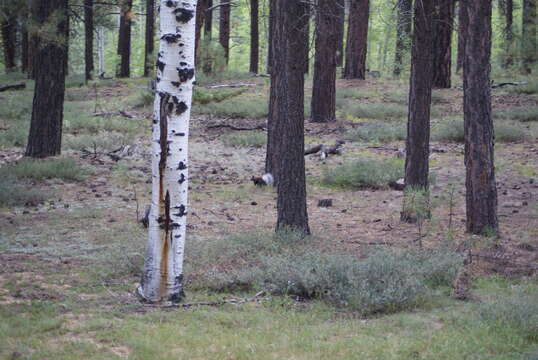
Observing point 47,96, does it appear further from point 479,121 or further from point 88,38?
point 88,38

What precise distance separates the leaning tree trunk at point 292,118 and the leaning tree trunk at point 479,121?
7.23ft

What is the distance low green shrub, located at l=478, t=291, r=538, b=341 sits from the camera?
5262mm

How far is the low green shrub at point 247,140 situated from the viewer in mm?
16625

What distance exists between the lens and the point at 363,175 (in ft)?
41.2

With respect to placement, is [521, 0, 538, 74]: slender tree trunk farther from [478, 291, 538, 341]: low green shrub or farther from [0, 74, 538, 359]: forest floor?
[478, 291, 538, 341]: low green shrub

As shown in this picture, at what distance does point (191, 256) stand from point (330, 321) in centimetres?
234

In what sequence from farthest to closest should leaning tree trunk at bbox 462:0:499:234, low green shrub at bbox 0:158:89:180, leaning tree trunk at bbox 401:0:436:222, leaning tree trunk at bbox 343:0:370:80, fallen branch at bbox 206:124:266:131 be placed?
leaning tree trunk at bbox 343:0:370:80 < fallen branch at bbox 206:124:266:131 < low green shrub at bbox 0:158:89:180 < leaning tree trunk at bbox 401:0:436:222 < leaning tree trunk at bbox 462:0:499:234

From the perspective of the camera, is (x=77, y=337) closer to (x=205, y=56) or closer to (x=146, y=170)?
(x=146, y=170)

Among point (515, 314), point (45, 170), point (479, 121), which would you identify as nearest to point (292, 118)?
point (479, 121)

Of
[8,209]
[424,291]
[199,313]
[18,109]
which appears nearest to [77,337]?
[199,313]

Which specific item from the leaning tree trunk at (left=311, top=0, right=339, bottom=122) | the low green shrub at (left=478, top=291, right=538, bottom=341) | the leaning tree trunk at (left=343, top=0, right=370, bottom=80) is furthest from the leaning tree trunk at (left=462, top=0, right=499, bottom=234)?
the leaning tree trunk at (left=343, top=0, right=370, bottom=80)

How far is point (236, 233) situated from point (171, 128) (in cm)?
314

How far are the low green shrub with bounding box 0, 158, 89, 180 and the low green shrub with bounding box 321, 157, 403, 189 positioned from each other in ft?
15.9

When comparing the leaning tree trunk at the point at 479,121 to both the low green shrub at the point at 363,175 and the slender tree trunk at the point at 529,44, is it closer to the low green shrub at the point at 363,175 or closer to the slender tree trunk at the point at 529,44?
the low green shrub at the point at 363,175
